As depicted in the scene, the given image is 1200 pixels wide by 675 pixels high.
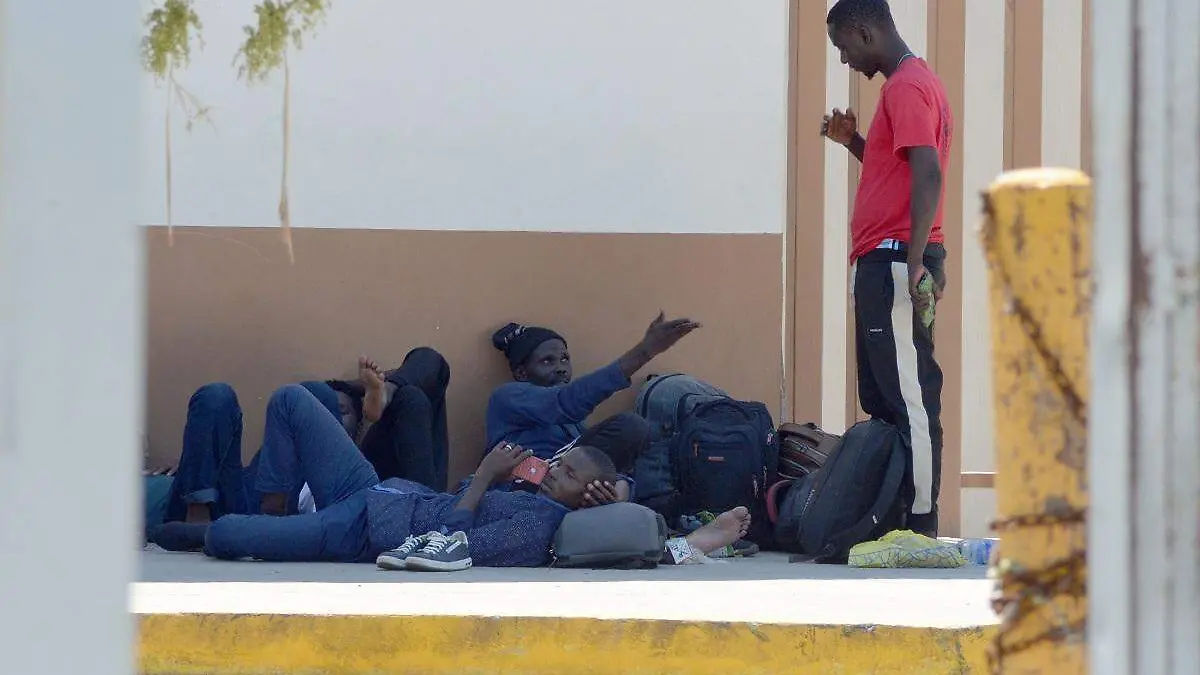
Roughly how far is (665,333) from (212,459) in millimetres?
1627

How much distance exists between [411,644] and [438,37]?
125 inches

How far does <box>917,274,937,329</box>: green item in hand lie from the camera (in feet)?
15.8

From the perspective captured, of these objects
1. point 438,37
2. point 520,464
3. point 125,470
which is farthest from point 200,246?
point 125,470

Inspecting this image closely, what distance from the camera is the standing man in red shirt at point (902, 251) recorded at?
15.8ft

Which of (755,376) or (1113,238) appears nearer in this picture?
(1113,238)

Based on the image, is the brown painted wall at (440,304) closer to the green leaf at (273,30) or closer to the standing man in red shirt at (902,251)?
the standing man in red shirt at (902,251)

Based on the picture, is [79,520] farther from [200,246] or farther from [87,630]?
[200,246]

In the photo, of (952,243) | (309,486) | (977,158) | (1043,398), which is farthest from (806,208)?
(1043,398)

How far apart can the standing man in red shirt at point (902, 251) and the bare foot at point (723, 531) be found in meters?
0.53

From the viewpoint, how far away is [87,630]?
1.68 m

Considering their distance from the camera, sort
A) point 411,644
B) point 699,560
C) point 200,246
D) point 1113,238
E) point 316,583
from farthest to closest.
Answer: point 200,246 < point 699,560 < point 316,583 < point 411,644 < point 1113,238

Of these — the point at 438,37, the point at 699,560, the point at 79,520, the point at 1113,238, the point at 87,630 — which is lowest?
the point at 699,560

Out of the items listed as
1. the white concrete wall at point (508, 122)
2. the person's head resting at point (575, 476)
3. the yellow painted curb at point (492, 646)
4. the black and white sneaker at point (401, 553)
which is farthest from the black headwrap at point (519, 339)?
the yellow painted curb at point (492, 646)

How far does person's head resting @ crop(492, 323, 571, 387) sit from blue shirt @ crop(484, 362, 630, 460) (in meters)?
0.17
